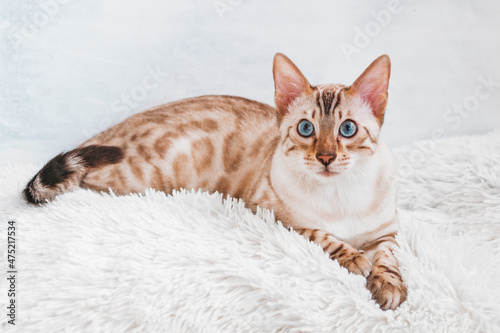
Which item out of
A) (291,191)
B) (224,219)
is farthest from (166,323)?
(291,191)

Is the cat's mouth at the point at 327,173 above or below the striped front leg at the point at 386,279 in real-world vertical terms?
above

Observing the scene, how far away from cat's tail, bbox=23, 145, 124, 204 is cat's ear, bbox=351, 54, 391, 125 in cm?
83

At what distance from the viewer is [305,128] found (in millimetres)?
1272

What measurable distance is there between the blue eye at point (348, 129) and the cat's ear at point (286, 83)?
156mm

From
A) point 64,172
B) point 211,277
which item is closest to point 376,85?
point 211,277

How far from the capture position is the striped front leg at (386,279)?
3.35 feet

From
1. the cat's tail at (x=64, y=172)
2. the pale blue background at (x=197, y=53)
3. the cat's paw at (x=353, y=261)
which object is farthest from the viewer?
the pale blue background at (x=197, y=53)

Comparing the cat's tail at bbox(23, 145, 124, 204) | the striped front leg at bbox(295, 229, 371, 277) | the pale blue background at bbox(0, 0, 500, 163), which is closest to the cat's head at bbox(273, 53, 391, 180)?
the striped front leg at bbox(295, 229, 371, 277)

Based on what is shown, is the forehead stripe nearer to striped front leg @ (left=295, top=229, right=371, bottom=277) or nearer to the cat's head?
the cat's head

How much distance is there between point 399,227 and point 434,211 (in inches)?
20.8

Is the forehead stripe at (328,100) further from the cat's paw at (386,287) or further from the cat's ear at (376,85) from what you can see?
the cat's paw at (386,287)

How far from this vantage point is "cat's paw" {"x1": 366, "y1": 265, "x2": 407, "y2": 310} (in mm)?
1020

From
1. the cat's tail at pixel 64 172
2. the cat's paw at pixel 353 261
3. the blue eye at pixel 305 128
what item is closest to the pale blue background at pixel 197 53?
the cat's tail at pixel 64 172

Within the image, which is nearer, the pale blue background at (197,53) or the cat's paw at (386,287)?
the cat's paw at (386,287)
